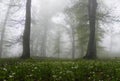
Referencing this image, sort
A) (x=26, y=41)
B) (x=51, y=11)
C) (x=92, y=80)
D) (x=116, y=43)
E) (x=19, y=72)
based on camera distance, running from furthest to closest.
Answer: (x=116, y=43)
(x=51, y=11)
(x=26, y=41)
(x=19, y=72)
(x=92, y=80)

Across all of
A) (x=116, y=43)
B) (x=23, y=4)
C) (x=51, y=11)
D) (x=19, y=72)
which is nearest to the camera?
(x=19, y=72)

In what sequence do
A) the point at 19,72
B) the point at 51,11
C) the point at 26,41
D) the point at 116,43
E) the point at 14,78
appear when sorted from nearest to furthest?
the point at 14,78 < the point at 19,72 < the point at 26,41 < the point at 51,11 < the point at 116,43

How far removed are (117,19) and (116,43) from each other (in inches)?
Answer: 2938

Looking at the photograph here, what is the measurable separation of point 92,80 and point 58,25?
141ft

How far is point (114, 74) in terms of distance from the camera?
21.6 ft

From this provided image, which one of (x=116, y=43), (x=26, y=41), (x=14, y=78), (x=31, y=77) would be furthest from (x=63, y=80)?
(x=116, y=43)

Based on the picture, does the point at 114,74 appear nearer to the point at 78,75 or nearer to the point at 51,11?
the point at 78,75

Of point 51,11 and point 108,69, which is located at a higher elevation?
point 51,11

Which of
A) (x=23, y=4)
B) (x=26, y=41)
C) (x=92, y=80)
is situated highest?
(x=23, y=4)

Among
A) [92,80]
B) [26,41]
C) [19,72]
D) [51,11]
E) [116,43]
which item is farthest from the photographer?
[116,43]

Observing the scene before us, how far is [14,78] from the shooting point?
6.39 metres

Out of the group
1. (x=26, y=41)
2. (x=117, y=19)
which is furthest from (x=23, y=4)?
(x=117, y=19)

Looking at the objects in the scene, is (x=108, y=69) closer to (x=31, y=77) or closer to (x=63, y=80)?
(x=63, y=80)

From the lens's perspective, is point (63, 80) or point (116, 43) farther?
point (116, 43)
